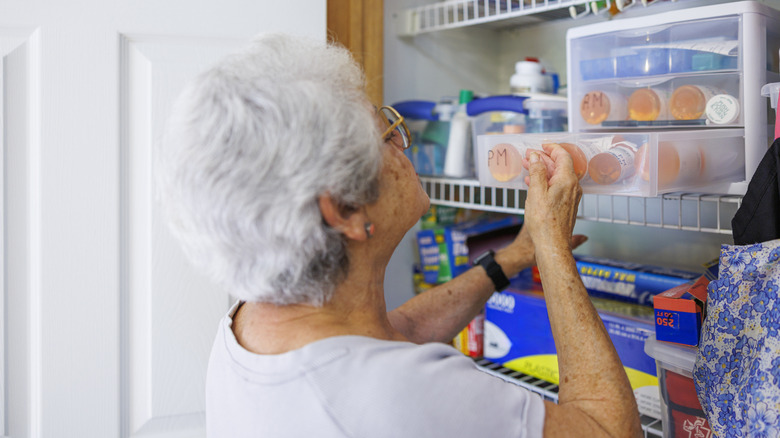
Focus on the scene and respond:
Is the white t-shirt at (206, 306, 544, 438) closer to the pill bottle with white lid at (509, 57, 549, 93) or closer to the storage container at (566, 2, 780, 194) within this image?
the storage container at (566, 2, 780, 194)

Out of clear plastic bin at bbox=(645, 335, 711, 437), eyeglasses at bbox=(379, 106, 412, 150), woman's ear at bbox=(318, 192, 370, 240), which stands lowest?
clear plastic bin at bbox=(645, 335, 711, 437)

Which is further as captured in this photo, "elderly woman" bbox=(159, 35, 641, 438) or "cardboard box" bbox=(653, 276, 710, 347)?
"cardboard box" bbox=(653, 276, 710, 347)

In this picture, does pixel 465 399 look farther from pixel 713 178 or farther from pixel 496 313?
pixel 496 313

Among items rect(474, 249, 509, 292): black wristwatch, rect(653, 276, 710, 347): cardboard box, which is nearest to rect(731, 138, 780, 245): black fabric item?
rect(653, 276, 710, 347): cardboard box

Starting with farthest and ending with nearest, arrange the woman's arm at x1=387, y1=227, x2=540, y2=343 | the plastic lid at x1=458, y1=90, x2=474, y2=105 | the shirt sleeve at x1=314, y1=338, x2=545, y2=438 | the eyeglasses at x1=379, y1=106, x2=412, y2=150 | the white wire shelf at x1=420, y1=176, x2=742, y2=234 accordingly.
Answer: the plastic lid at x1=458, y1=90, x2=474, y2=105
the white wire shelf at x1=420, y1=176, x2=742, y2=234
the woman's arm at x1=387, y1=227, x2=540, y2=343
the eyeglasses at x1=379, y1=106, x2=412, y2=150
the shirt sleeve at x1=314, y1=338, x2=545, y2=438

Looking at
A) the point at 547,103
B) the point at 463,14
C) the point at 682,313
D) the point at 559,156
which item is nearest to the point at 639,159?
the point at 559,156

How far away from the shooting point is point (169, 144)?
747 millimetres

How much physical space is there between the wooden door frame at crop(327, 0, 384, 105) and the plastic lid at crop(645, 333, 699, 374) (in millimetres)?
713

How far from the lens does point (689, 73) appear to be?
0.96m

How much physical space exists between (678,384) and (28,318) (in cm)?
100

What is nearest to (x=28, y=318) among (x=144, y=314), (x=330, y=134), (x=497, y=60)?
(x=144, y=314)

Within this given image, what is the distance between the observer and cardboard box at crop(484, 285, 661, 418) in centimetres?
112

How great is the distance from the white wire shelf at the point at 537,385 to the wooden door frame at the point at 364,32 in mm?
609

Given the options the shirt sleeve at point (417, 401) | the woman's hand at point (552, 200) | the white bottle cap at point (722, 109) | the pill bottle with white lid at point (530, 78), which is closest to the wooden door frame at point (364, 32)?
the pill bottle with white lid at point (530, 78)
